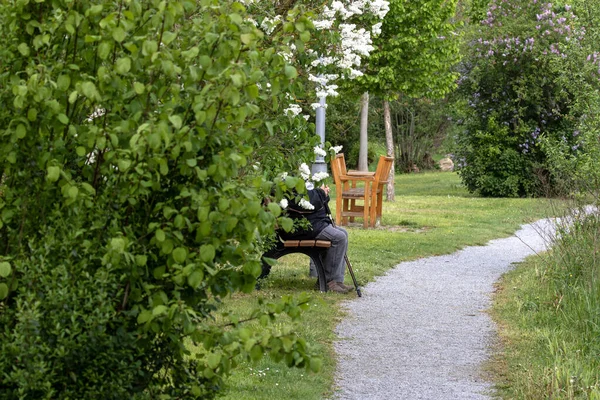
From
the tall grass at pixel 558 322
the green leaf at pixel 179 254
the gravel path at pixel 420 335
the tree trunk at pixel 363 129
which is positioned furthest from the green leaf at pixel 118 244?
the tree trunk at pixel 363 129

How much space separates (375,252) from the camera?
43.3 feet

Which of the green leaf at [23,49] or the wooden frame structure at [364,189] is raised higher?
the green leaf at [23,49]

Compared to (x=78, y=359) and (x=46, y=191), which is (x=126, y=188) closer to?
(x=46, y=191)

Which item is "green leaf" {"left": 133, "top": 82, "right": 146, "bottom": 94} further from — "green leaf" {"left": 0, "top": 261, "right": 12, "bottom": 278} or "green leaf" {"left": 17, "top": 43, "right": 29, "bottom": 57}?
"green leaf" {"left": 0, "top": 261, "right": 12, "bottom": 278}

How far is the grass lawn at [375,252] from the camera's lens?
19.9ft

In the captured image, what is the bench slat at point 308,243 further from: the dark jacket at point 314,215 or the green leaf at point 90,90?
the green leaf at point 90,90

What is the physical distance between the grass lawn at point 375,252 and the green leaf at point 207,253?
493mm

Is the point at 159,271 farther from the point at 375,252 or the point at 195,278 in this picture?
the point at 375,252

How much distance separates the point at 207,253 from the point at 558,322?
5.42 m

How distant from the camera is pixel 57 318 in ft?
9.86

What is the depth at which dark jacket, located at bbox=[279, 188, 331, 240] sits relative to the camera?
9.22 meters

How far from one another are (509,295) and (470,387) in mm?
3786

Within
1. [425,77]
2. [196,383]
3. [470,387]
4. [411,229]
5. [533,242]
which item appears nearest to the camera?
[196,383]

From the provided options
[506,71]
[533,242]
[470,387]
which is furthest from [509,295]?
[506,71]
